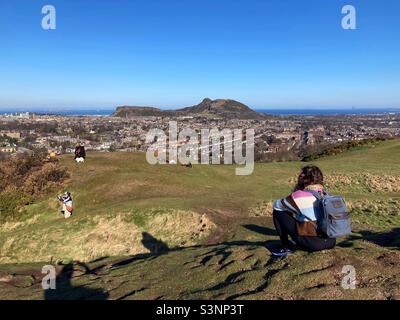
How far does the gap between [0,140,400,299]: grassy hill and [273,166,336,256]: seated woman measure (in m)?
0.33

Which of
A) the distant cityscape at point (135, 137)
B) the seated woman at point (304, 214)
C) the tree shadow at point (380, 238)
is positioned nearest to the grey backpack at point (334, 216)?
the seated woman at point (304, 214)

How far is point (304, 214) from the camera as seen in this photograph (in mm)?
8500

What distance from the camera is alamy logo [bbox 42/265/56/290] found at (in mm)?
11180

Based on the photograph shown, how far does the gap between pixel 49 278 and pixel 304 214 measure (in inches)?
351

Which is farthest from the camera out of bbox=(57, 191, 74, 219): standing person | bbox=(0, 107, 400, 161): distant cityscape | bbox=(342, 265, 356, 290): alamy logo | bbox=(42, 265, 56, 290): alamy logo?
bbox=(0, 107, 400, 161): distant cityscape

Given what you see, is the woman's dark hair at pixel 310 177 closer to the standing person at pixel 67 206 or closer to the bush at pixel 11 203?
the standing person at pixel 67 206

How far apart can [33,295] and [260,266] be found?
6097 mm

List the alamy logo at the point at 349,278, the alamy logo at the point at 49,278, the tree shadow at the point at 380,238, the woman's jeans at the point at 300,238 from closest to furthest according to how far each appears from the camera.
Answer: the alamy logo at the point at 349,278
the woman's jeans at the point at 300,238
the alamy logo at the point at 49,278
the tree shadow at the point at 380,238

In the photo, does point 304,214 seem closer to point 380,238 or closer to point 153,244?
point 380,238

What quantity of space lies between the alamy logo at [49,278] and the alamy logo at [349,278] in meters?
7.95

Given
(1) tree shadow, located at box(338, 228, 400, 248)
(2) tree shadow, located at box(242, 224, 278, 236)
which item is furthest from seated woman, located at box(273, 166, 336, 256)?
(2) tree shadow, located at box(242, 224, 278, 236)

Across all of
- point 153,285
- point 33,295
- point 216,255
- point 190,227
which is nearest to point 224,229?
point 190,227

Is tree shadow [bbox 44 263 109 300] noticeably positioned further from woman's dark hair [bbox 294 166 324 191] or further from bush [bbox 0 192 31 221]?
bush [bbox 0 192 31 221]

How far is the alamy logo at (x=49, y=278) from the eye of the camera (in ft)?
36.7
